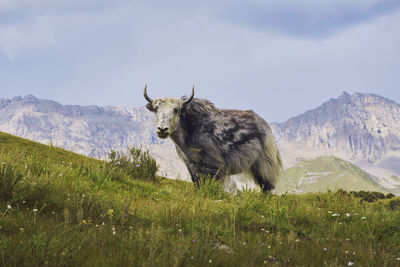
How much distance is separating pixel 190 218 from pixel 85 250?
8.65 ft

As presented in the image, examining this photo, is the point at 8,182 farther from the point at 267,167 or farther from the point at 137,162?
the point at 137,162

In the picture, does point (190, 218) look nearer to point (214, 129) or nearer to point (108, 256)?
point (108, 256)

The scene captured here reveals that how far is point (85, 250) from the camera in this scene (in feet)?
12.3

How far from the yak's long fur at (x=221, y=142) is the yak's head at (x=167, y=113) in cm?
31

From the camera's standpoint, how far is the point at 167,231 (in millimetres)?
5129

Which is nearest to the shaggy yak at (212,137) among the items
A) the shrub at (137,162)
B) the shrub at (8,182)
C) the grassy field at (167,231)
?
the grassy field at (167,231)

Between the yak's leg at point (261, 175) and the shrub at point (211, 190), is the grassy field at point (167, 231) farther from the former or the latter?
the yak's leg at point (261, 175)

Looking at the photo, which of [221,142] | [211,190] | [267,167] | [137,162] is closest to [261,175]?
[267,167]

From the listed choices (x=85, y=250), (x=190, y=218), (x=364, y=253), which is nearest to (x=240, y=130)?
(x=190, y=218)

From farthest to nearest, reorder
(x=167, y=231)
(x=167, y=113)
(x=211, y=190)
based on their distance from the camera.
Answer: (x=167, y=113)
(x=211, y=190)
(x=167, y=231)

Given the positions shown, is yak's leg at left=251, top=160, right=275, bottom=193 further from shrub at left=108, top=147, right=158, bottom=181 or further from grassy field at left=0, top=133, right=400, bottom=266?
shrub at left=108, top=147, right=158, bottom=181

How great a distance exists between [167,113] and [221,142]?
82.3 inches

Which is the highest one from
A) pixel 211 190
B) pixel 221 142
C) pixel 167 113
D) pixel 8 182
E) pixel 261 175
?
pixel 167 113

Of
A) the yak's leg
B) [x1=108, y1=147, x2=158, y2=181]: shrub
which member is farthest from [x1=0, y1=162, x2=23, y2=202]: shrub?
the yak's leg
